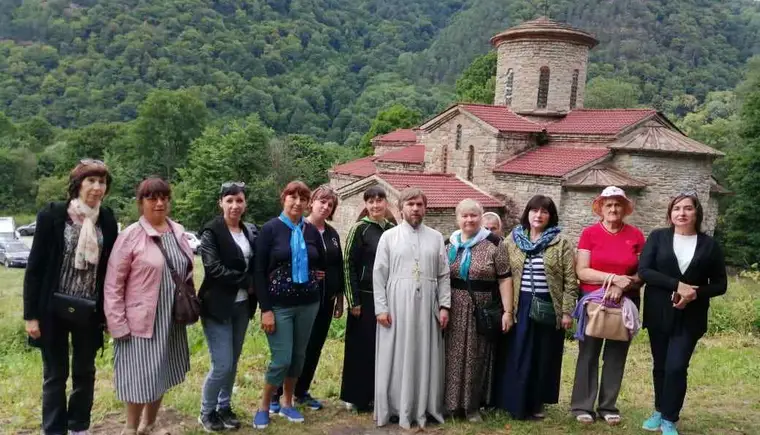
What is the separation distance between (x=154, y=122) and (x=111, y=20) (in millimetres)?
40205

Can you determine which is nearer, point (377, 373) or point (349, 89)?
point (377, 373)

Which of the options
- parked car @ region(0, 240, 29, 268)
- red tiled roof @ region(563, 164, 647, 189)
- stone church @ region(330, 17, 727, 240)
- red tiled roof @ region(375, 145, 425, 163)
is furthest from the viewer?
parked car @ region(0, 240, 29, 268)

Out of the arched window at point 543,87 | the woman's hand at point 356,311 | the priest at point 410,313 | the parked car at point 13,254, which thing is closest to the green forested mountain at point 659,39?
the arched window at point 543,87

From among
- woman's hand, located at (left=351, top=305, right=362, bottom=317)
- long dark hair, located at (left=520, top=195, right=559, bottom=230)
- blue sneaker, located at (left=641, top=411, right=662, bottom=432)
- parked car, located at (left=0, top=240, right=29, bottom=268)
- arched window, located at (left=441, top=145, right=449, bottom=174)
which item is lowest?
parked car, located at (left=0, top=240, right=29, bottom=268)

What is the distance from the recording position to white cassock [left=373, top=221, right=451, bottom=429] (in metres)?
3.69

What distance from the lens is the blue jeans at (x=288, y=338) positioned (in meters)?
3.57

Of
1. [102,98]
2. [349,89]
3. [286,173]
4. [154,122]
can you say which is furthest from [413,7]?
[286,173]

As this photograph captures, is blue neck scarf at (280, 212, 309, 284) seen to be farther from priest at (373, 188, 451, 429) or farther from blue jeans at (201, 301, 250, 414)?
priest at (373, 188, 451, 429)

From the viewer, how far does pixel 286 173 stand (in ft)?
104

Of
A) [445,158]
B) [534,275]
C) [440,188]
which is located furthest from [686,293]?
[445,158]

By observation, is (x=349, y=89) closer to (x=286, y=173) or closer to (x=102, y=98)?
(x=102, y=98)

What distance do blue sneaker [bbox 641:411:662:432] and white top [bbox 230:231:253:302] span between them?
2996mm

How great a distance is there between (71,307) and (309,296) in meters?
1.42

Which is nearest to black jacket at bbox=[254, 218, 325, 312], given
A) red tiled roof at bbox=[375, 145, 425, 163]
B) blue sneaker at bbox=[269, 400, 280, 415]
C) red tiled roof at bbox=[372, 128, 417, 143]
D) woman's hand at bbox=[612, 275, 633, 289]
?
blue sneaker at bbox=[269, 400, 280, 415]
